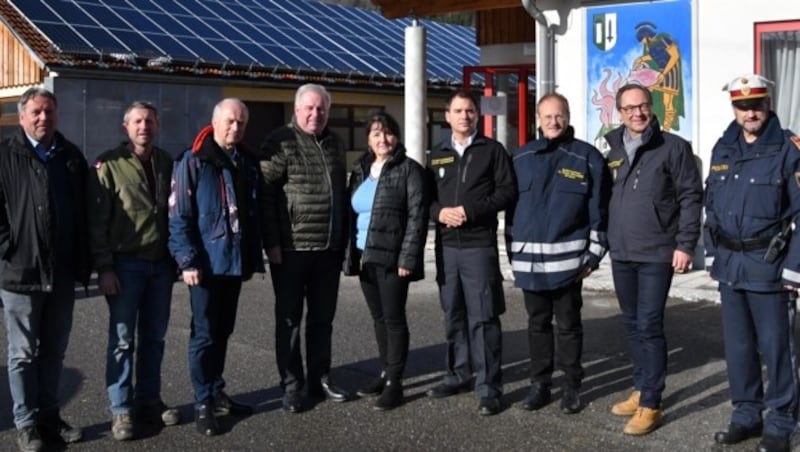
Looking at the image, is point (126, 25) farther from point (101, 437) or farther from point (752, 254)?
point (752, 254)

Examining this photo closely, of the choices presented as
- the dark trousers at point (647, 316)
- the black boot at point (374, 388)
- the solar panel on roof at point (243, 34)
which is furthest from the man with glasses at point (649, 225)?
the solar panel on roof at point (243, 34)

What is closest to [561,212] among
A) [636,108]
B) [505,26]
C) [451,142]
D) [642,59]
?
[636,108]

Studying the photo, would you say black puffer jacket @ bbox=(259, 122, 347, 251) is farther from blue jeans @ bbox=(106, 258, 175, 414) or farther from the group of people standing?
blue jeans @ bbox=(106, 258, 175, 414)

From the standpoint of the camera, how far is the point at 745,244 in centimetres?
517

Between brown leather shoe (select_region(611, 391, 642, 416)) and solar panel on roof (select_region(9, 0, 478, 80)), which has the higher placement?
solar panel on roof (select_region(9, 0, 478, 80))

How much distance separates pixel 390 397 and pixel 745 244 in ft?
7.67

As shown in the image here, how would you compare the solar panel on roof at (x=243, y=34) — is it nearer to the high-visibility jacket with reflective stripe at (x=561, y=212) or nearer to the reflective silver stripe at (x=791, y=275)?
the high-visibility jacket with reflective stripe at (x=561, y=212)

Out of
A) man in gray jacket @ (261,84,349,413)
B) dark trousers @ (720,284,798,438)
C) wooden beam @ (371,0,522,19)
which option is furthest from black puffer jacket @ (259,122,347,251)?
wooden beam @ (371,0,522,19)

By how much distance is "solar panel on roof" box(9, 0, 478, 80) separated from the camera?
1984 centimetres

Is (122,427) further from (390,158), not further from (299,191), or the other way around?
(390,158)

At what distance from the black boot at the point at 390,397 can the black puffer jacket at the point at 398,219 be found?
70 centimetres

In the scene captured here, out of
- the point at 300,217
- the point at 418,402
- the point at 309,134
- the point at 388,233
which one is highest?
the point at 309,134

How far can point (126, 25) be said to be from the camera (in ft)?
68.1

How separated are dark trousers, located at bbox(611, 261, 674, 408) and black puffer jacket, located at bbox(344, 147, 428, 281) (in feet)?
3.99
